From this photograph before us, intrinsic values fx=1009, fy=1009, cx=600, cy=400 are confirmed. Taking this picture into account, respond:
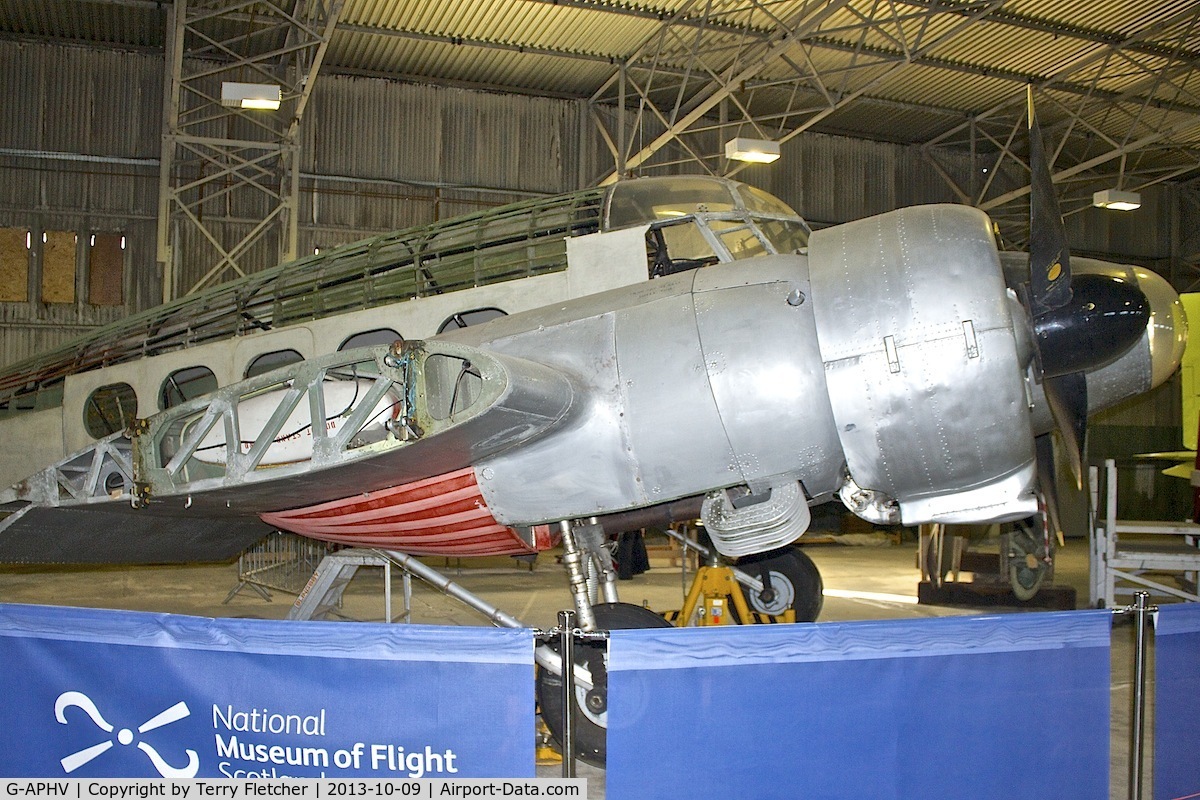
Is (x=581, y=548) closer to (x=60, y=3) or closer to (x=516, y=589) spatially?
(x=516, y=589)

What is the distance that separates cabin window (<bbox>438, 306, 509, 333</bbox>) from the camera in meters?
7.70

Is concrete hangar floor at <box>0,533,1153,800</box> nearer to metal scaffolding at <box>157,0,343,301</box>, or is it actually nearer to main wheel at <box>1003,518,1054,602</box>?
main wheel at <box>1003,518,1054,602</box>

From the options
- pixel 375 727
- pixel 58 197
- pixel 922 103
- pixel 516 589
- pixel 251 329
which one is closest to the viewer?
pixel 375 727

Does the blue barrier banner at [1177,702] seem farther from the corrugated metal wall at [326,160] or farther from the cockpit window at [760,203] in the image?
the corrugated metal wall at [326,160]

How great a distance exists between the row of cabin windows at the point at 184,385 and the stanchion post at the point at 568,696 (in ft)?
13.2

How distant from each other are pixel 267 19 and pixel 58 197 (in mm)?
6792

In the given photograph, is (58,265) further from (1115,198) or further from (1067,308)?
(1115,198)

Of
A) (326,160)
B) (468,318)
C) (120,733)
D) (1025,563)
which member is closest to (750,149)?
(1025,563)

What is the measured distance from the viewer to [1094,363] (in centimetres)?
547

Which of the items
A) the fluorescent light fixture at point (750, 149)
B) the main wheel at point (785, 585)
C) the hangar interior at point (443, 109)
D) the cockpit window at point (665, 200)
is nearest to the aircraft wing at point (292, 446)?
the cockpit window at point (665, 200)

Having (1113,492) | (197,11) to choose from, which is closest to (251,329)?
(1113,492)

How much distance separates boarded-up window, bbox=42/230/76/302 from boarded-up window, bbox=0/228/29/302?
38 cm

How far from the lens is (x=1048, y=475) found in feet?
21.2

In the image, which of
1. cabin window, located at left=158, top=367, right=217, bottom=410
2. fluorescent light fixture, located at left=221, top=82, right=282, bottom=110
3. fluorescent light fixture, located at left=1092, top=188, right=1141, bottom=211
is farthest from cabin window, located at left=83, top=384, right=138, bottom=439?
fluorescent light fixture, located at left=1092, top=188, right=1141, bottom=211
